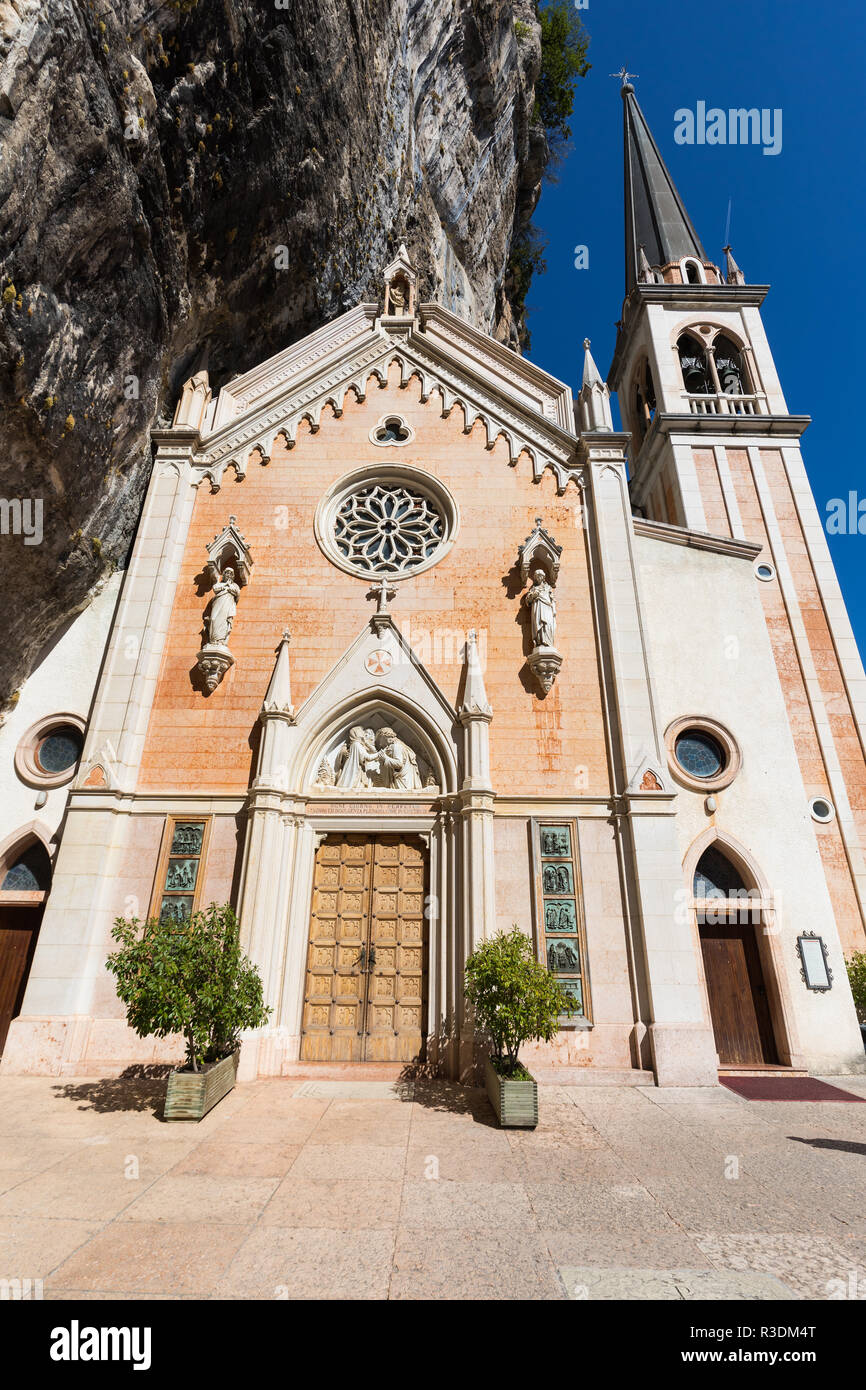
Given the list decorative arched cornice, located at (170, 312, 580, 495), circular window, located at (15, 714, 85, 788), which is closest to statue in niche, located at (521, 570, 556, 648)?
decorative arched cornice, located at (170, 312, 580, 495)

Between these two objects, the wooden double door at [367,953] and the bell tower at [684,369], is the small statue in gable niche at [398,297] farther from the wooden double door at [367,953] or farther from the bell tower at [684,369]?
the wooden double door at [367,953]

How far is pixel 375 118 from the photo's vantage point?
679 inches

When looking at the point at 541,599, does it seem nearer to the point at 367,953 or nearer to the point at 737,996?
the point at 367,953

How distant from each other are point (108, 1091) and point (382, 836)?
542 centimetres

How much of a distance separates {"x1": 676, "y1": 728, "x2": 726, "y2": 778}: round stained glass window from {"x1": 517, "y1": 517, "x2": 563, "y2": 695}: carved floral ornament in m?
3.17

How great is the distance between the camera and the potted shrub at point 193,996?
8219 millimetres

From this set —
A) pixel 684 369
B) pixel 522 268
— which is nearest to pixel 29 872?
pixel 684 369

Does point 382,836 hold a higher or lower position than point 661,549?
lower

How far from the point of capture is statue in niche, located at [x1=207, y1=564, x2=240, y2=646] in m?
12.9

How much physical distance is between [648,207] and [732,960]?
3175 cm

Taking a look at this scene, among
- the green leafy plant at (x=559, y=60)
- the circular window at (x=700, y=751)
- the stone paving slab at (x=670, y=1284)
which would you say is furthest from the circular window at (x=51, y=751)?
the green leafy plant at (x=559, y=60)

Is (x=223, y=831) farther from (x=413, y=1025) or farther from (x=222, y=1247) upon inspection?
(x=222, y=1247)
